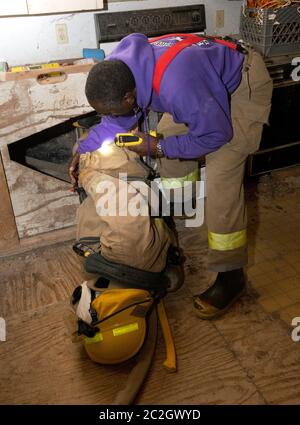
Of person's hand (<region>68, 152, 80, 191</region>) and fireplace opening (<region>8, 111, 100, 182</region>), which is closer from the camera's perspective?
person's hand (<region>68, 152, 80, 191</region>)

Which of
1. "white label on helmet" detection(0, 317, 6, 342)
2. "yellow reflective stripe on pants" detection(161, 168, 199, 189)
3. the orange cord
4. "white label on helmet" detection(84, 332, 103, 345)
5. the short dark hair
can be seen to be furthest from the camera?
the orange cord

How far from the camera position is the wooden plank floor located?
136 centimetres

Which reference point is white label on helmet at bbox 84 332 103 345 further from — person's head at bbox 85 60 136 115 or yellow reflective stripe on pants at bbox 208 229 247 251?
person's head at bbox 85 60 136 115

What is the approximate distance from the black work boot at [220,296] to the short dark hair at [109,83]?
2.86 ft

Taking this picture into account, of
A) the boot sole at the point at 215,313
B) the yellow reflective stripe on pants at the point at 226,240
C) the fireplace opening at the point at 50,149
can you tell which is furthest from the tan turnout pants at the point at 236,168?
the fireplace opening at the point at 50,149

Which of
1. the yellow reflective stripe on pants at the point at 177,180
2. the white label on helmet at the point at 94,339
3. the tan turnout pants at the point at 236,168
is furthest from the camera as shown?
the yellow reflective stripe on pants at the point at 177,180

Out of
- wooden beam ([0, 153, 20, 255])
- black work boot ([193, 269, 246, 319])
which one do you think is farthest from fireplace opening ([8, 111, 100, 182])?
black work boot ([193, 269, 246, 319])

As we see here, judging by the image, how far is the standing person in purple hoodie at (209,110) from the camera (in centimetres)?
124

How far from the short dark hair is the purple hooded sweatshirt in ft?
0.19

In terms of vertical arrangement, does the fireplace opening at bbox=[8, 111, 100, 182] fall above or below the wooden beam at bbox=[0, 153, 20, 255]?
above

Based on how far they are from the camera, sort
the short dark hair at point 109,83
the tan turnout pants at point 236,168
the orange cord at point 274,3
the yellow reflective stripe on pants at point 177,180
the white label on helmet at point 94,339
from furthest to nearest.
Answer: the orange cord at point 274,3
the yellow reflective stripe on pants at point 177,180
the tan turnout pants at point 236,168
the white label on helmet at point 94,339
the short dark hair at point 109,83

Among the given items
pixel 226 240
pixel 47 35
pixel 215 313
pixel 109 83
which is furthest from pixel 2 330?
pixel 47 35

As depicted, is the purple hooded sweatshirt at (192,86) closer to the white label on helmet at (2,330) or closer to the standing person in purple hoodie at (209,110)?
the standing person in purple hoodie at (209,110)

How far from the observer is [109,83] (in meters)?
1.21
